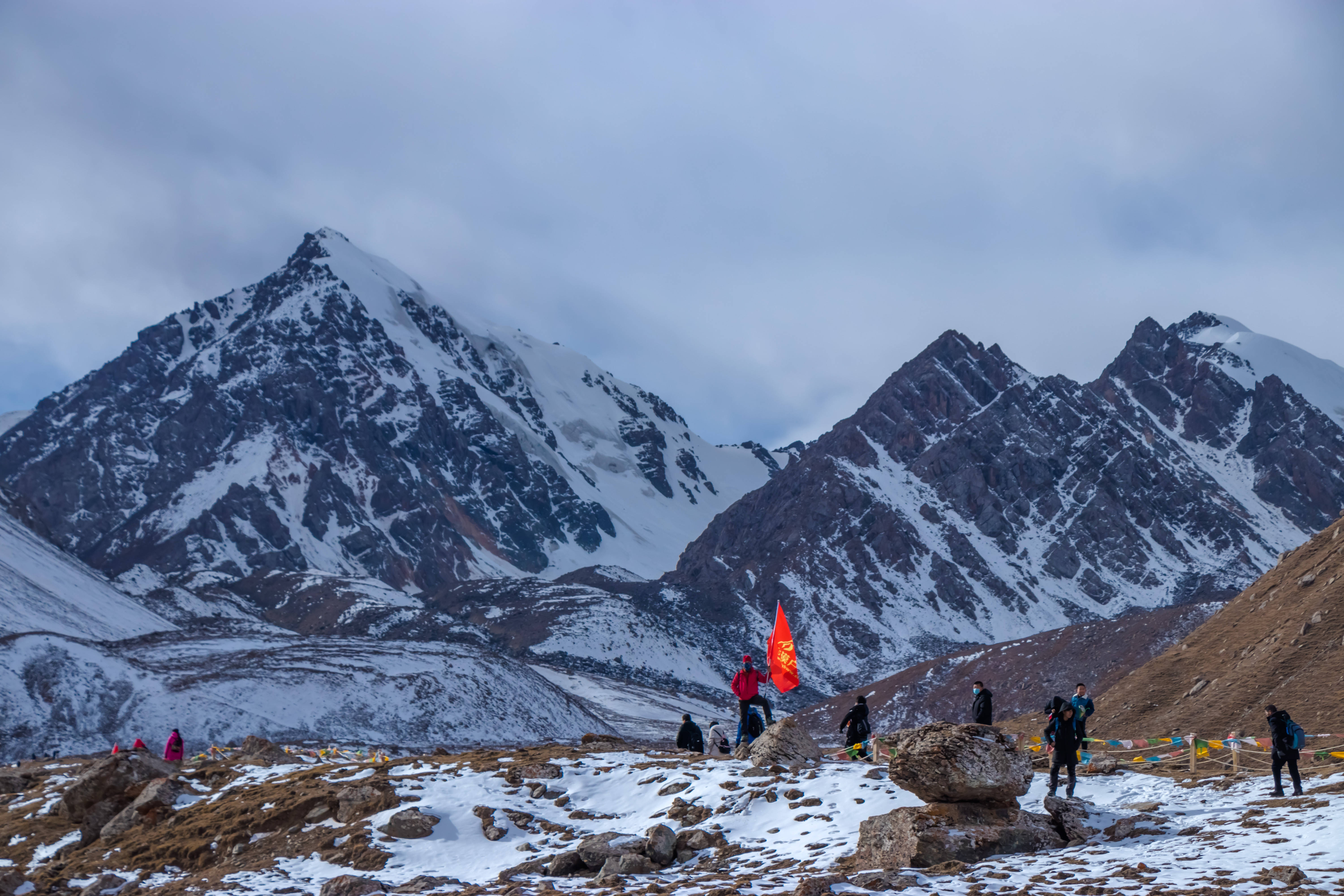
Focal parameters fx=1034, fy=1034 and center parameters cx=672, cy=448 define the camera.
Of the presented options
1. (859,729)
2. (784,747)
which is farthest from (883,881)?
(859,729)

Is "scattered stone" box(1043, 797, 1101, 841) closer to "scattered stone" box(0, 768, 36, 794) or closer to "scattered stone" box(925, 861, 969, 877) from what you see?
"scattered stone" box(925, 861, 969, 877)

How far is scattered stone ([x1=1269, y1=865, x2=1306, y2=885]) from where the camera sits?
14.4 m

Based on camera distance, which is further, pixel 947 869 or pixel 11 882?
pixel 11 882

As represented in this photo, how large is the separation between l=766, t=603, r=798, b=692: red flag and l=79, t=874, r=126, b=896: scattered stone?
16.3m

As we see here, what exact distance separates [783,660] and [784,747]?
18.5 feet

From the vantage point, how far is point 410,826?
22.5 metres

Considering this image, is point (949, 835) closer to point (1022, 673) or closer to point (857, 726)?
point (857, 726)

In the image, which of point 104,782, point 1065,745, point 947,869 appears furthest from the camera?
point 104,782

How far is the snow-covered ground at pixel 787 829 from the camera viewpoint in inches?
624

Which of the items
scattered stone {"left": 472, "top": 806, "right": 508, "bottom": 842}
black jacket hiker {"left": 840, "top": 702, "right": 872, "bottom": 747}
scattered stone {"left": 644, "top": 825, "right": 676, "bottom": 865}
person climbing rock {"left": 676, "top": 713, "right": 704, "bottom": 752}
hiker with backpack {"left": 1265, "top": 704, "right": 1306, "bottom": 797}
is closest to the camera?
hiker with backpack {"left": 1265, "top": 704, "right": 1306, "bottom": 797}

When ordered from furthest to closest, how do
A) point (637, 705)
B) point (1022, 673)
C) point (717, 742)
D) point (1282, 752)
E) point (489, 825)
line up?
point (637, 705), point (1022, 673), point (717, 742), point (489, 825), point (1282, 752)

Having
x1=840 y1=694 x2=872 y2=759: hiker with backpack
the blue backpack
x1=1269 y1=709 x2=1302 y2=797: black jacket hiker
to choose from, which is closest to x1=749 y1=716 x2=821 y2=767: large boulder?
x1=840 y1=694 x2=872 y2=759: hiker with backpack

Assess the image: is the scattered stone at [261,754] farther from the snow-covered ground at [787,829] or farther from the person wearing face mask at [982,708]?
the person wearing face mask at [982,708]

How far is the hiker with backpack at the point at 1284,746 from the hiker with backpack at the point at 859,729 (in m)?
8.80
